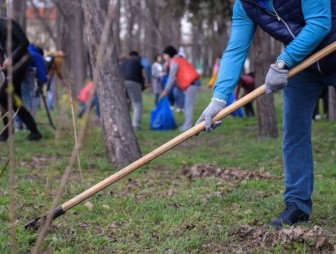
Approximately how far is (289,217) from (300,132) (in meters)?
0.56

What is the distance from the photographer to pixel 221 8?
14664 mm

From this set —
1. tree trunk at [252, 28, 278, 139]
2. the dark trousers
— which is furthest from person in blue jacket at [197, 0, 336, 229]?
tree trunk at [252, 28, 278, 139]

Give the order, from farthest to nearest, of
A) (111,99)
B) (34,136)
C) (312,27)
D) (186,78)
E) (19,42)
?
(186,78) < (34,136) < (19,42) < (111,99) < (312,27)

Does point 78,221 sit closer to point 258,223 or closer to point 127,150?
point 258,223

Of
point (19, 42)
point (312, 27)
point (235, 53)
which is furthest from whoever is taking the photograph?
point (19, 42)

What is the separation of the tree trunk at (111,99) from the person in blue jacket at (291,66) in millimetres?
2913

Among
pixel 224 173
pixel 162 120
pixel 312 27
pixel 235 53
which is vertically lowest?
pixel 162 120

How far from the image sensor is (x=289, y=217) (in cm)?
411

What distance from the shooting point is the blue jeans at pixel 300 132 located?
159 inches

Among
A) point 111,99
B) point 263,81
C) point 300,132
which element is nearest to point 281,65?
point 300,132

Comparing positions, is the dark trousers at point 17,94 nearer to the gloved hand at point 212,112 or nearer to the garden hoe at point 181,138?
the garden hoe at point 181,138

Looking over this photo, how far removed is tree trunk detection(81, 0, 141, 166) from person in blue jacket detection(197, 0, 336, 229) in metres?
2.91

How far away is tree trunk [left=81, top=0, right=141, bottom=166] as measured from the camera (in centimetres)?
679

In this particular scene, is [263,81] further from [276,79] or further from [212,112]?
[276,79]
